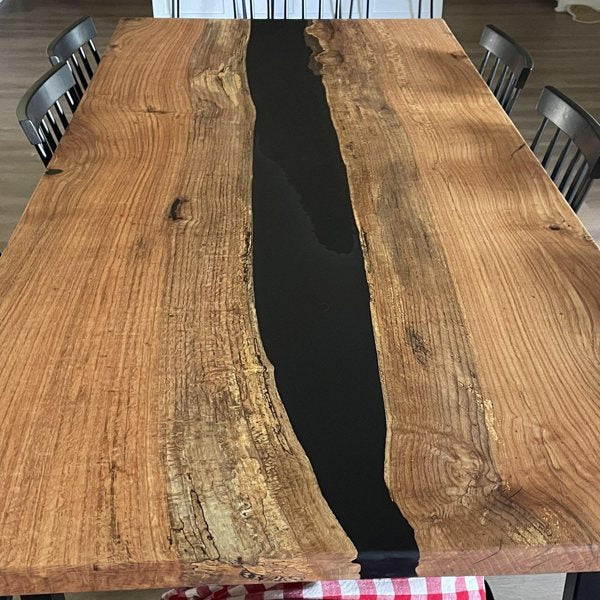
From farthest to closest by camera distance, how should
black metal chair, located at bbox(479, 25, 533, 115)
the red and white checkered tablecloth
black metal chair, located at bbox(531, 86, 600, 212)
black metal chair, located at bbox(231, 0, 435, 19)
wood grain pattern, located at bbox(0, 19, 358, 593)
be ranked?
black metal chair, located at bbox(231, 0, 435, 19) < black metal chair, located at bbox(479, 25, 533, 115) < black metal chair, located at bbox(531, 86, 600, 212) < the red and white checkered tablecloth < wood grain pattern, located at bbox(0, 19, 358, 593)

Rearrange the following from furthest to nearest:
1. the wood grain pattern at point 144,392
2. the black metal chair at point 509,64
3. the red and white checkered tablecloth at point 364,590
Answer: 1. the black metal chair at point 509,64
2. the red and white checkered tablecloth at point 364,590
3. the wood grain pattern at point 144,392

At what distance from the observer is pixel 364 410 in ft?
3.02

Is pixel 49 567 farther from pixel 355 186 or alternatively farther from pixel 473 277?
pixel 355 186

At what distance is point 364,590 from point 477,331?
356 mm

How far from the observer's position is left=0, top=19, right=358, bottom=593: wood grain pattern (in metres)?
0.75

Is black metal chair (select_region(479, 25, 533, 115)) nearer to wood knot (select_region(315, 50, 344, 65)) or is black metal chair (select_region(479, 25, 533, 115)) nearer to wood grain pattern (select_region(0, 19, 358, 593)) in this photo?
wood knot (select_region(315, 50, 344, 65))

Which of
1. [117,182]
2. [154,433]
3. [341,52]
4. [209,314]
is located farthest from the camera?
[341,52]

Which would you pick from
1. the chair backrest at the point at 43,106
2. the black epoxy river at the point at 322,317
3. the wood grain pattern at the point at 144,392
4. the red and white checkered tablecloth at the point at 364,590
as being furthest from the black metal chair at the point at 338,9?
the red and white checkered tablecloth at the point at 364,590

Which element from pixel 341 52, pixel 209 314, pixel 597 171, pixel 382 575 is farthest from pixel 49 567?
pixel 341 52

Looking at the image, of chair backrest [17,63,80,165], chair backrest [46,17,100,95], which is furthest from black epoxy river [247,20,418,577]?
chair backrest [46,17,100,95]

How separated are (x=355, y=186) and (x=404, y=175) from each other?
0.10 metres

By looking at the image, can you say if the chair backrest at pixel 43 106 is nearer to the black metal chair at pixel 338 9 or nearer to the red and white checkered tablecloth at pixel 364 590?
the red and white checkered tablecloth at pixel 364 590

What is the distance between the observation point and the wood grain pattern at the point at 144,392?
29.7 inches

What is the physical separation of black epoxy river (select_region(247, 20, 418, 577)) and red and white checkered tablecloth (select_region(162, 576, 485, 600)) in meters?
0.22
